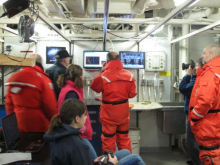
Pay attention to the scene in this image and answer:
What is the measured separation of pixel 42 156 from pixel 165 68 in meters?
3.18

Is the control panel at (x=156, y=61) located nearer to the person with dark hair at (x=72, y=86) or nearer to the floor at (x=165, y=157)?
the floor at (x=165, y=157)

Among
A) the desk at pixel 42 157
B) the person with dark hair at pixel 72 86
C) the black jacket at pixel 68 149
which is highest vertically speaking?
the person with dark hair at pixel 72 86

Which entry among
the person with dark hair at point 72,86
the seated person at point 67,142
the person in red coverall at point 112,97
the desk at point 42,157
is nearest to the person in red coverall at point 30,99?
the person with dark hair at point 72,86


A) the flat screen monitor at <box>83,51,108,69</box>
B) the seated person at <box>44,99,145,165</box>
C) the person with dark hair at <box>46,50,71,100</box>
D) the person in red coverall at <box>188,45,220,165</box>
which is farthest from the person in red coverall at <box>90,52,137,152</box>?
the seated person at <box>44,99,145,165</box>

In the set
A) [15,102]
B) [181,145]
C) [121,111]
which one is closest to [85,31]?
[121,111]

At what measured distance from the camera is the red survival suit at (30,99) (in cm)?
197

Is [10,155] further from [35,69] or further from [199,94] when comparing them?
[199,94]

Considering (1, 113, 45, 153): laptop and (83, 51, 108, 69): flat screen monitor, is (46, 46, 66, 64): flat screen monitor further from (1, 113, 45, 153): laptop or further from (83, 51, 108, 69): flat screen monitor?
(1, 113, 45, 153): laptop

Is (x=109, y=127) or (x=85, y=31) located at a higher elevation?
(x=85, y=31)

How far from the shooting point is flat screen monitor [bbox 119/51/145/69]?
3941mm

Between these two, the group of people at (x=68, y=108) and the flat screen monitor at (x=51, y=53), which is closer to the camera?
the group of people at (x=68, y=108)

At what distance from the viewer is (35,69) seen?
207 cm

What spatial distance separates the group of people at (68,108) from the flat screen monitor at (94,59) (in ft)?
3.47

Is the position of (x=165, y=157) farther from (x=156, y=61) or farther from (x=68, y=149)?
(x=68, y=149)
